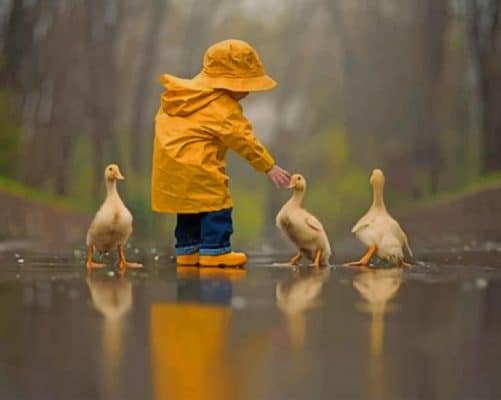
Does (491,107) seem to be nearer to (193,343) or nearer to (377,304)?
(377,304)

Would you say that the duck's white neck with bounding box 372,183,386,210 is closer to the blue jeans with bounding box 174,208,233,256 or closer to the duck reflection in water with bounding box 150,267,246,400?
the blue jeans with bounding box 174,208,233,256

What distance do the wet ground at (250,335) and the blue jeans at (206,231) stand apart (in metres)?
0.16

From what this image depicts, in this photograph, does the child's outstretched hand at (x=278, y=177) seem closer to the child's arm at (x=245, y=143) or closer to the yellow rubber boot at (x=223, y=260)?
the child's arm at (x=245, y=143)

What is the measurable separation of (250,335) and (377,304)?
457 mm

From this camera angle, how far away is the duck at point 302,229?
308 centimetres

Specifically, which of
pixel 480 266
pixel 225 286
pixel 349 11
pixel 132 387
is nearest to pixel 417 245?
pixel 480 266

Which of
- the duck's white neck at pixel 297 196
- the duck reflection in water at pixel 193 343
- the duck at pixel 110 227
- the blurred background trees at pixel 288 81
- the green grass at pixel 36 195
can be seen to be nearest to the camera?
the duck reflection in water at pixel 193 343

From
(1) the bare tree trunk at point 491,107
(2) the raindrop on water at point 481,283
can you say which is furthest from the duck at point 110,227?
(1) the bare tree trunk at point 491,107

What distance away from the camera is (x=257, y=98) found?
18.4ft

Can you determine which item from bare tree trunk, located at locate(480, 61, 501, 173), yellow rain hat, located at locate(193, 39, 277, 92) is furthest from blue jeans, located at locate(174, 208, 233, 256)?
bare tree trunk, located at locate(480, 61, 501, 173)

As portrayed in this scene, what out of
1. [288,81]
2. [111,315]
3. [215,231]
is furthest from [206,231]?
[288,81]

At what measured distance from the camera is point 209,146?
3100mm

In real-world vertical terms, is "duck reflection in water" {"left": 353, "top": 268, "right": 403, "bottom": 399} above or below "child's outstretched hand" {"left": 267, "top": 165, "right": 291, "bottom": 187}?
below

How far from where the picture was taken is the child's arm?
308 cm
